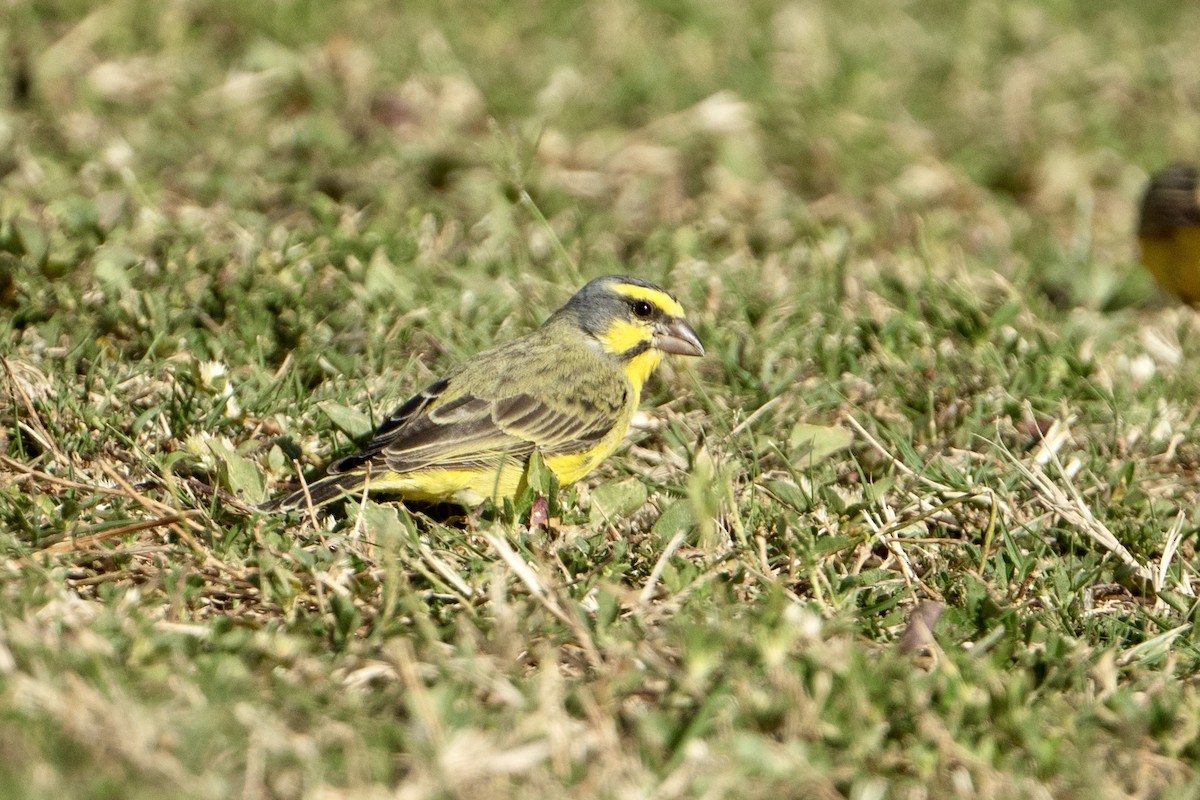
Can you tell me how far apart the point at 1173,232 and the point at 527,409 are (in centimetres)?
376

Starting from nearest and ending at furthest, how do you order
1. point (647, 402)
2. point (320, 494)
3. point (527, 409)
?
1. point (320, 494)
2. point (527, 409)
3. point (647, 402)

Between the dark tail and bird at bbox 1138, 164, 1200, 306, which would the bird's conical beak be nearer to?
the dark tail

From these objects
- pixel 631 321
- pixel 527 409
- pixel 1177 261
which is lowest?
pixel 1177 261

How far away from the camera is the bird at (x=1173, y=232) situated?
286 inches

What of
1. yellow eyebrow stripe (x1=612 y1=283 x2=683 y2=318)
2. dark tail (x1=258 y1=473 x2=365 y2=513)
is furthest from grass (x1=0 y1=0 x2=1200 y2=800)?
yellow eyebrow stripe (x1=612 y1=283 x2=683 y2=318)

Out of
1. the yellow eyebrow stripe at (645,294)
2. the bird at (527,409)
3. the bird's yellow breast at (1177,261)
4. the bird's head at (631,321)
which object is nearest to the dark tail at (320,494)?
the bird at (527,409)

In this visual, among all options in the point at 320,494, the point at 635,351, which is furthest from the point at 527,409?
the point at 320,494

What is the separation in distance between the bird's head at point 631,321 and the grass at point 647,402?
0.27 meters

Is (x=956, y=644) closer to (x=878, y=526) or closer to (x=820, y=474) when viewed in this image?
(x=878, y=526)

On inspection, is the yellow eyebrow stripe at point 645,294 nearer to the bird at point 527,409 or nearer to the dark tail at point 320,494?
the bird at point 527,409

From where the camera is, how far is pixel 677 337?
Answer: 5.77 m

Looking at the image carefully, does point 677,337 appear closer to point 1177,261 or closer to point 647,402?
point 647,402

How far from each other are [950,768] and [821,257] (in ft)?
12.6

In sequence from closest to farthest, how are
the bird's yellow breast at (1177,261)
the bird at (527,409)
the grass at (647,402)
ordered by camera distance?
the grass at (647,402) → the bird at (527,409) → the bird's yellow breast at (1177,261)
